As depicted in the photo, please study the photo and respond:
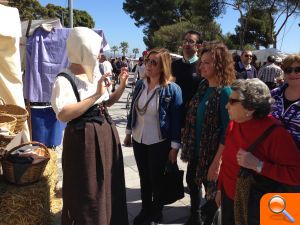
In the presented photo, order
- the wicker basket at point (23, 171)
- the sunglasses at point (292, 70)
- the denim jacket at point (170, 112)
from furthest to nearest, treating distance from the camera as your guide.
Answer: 1. the denim jacket at point (170, 112)
2. the wicker basket at point (23, 171)
3. the sunglasses at point (292, 70)

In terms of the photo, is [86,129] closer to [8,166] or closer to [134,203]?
[8,166]

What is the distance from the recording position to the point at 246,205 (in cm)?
185

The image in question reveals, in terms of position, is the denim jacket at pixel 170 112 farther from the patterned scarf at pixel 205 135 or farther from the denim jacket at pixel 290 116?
the denim jacket at pixel 290 116

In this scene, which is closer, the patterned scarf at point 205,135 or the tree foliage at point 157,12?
the patterned scarf at point 205,135

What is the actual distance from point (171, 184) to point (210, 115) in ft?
2.85

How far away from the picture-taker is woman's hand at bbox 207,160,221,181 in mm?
2506

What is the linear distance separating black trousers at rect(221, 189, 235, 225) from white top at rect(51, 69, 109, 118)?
3.78 feet

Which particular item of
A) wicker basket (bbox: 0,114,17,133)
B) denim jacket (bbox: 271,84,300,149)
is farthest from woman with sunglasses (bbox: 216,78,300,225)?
wicker basket (bbox: 0,114,17,133)

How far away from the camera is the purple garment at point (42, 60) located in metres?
4.69

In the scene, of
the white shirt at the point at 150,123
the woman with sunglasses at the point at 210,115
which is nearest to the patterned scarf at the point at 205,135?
the woman with sunglasses at the point at 210,115

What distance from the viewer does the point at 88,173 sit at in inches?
89.6

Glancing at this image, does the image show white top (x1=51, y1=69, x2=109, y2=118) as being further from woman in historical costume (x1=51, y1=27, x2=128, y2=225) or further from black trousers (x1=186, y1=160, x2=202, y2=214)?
black trousers (x1=186, y1=160, x2=202, y2=214)

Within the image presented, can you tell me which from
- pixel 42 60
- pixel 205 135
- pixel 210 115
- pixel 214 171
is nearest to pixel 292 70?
pixel 210 115

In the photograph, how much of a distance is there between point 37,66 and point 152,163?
8.60 ft
